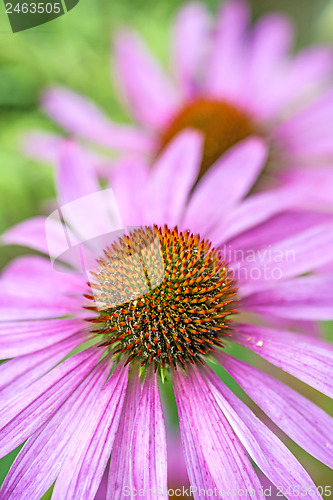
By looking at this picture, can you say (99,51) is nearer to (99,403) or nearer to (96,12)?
(96,12)

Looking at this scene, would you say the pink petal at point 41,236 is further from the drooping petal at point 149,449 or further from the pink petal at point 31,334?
the drooping petal at point 149,449

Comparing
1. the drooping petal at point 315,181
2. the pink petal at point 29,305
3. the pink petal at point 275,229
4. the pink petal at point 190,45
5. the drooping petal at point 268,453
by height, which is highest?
the pink petal at point 190,45

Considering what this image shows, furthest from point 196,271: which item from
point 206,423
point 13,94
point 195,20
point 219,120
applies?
point 13,94

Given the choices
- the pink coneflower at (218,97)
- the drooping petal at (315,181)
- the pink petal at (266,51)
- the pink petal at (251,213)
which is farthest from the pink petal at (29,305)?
the pink petal at (266,51)

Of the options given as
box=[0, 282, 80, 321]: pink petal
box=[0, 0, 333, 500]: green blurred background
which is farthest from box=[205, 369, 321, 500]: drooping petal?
box=[0, 0, 333, 500]: green blurred background

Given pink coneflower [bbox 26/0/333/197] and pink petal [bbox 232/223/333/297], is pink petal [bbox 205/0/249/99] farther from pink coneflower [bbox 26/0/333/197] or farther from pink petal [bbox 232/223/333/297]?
pink petal [bbox 232/223/333/297]

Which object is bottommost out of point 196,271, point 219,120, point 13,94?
point 196,271

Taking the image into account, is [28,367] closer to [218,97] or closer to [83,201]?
[83,201]
